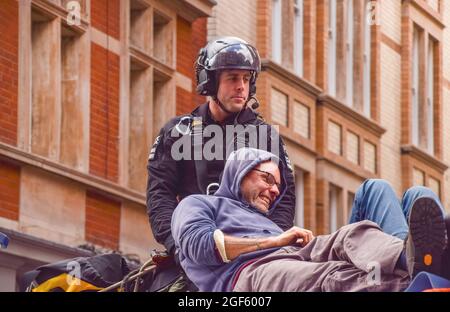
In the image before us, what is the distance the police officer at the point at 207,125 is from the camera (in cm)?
909

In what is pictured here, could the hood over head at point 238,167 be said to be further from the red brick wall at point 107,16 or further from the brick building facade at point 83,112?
the red brick wall at point 107,16

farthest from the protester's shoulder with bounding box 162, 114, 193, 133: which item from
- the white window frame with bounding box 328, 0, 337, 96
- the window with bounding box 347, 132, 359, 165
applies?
the window with bounding box 347, 132, 359, 165

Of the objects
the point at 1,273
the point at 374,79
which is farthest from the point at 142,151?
the point at 374,79

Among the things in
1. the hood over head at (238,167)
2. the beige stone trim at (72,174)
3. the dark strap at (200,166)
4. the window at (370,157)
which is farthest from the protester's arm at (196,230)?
the window at (370,157)

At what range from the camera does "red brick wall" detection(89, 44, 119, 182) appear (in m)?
23.6

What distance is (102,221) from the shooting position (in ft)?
77.3

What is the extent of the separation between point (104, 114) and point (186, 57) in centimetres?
291

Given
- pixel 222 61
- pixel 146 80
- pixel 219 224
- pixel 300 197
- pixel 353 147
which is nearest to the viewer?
pixel 219 224

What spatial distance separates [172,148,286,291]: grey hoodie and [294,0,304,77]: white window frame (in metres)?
23.3

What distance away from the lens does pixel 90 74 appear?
928 inches

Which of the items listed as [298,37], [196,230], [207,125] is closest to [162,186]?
[207,125]

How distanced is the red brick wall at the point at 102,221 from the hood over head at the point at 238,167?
14590 mm

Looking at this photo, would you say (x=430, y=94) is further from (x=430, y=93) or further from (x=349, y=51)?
(x=349, y=51)
